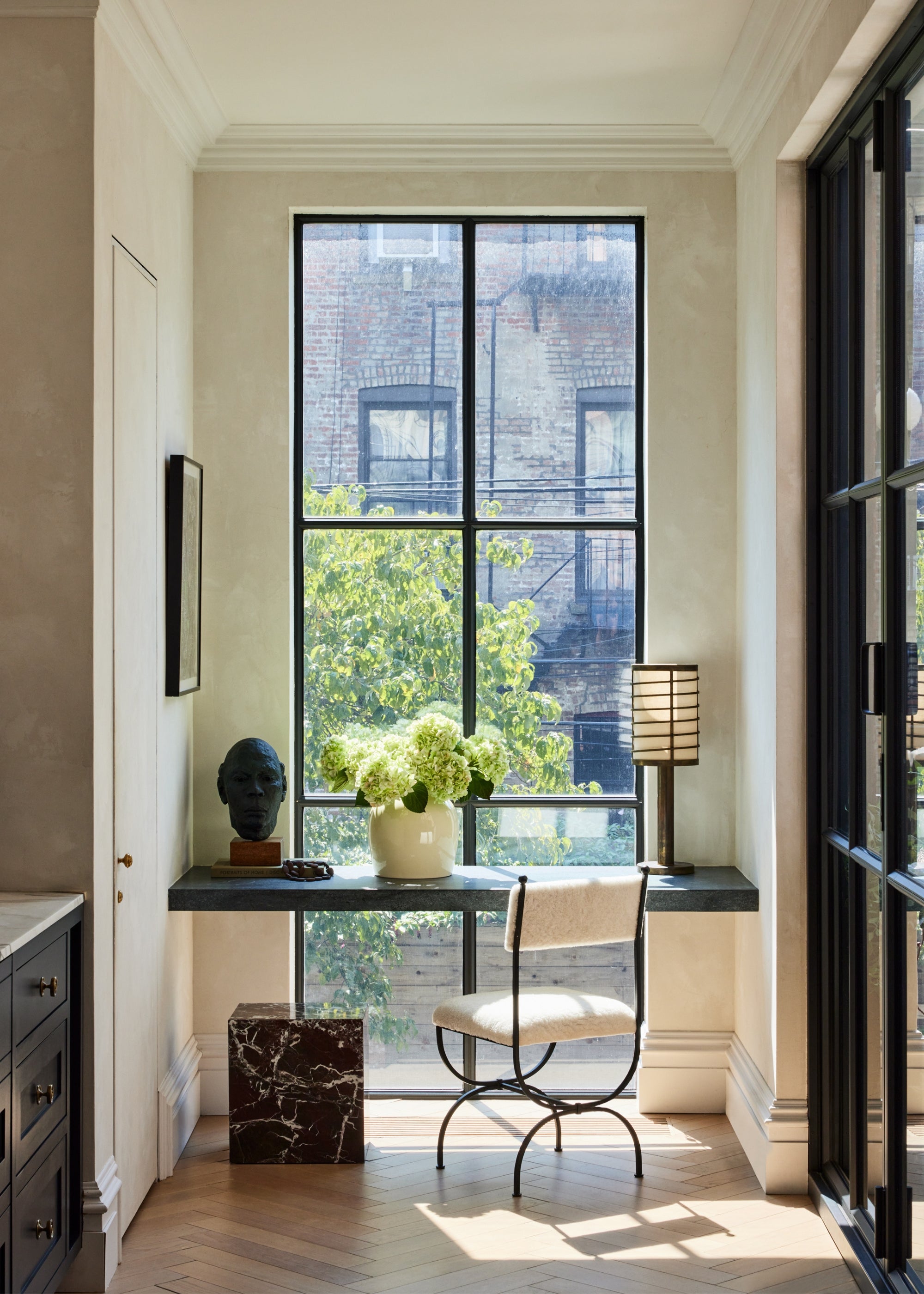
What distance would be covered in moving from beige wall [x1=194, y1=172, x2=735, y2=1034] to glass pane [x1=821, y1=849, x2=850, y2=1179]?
0.85 m

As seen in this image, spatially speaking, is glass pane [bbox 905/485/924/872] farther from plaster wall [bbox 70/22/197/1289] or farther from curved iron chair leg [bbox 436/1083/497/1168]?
plaster wall [bbox 70/22/197/1289]

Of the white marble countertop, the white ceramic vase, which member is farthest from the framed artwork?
the white marble countertop

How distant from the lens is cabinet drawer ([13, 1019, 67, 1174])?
8.14 feet

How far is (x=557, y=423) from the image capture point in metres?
4.30

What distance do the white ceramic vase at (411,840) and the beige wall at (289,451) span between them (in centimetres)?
52

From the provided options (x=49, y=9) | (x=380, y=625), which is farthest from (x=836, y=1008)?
(x=49, y=9)

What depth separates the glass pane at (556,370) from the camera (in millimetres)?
4281

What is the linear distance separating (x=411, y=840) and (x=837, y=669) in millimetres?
1469

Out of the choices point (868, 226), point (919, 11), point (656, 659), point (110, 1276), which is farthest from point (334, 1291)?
point (919, 11)

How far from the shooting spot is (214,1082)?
164 inches

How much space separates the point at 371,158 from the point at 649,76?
40.0 inches

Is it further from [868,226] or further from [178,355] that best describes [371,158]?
[868,226]

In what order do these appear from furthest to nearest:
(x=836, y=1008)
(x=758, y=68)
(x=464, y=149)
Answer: (x=464, y=149)
(x=758, y=68)
(x=836, y=1008)

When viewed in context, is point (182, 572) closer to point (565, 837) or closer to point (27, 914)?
point (27, 914)
